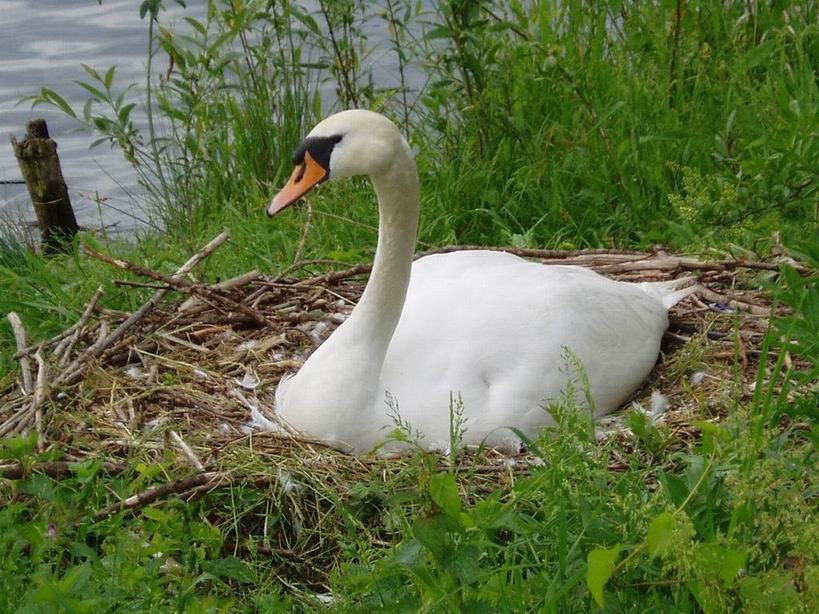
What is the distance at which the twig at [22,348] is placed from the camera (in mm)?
4238

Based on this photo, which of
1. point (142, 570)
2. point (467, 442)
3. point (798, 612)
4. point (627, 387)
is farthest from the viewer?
point (627, 387)

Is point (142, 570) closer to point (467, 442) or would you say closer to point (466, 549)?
point (466, 549)

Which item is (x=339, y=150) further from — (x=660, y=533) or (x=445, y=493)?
(x=660, y=533)

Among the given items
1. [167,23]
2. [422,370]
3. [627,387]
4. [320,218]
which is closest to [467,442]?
[422,370]

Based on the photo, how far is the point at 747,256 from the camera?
4.81 m

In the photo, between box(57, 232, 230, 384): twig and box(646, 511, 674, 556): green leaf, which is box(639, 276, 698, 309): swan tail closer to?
box(57, 232, 230, 384): twig

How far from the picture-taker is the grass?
9.09 ft

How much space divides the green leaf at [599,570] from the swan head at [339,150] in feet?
5.28

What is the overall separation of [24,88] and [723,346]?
7363 millimetres

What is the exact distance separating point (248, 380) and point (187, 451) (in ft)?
2.07

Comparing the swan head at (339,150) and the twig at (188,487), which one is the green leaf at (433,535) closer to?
the twig at (188,487)

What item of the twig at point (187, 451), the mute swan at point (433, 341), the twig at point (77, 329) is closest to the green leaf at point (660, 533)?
the mute swan at point (433, 341)

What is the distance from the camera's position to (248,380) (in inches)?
174

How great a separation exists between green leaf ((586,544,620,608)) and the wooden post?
5803 millimetres
